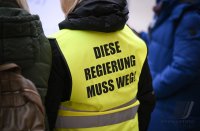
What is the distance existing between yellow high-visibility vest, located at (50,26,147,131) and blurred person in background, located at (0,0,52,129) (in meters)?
0.12

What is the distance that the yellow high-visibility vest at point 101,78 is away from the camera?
1.38 m

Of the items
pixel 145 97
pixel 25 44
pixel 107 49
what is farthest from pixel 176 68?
pixel 25 44

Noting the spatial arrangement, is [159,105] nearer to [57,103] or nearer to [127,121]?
[127,121]

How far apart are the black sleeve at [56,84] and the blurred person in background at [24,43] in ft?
0.18

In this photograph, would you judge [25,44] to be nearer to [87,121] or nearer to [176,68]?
[87,121]

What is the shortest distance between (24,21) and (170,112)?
1326 mm

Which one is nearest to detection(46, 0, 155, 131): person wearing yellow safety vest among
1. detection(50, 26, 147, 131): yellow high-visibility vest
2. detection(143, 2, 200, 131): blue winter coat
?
detection(50, 26, 147, 131): yellow high-visibility vest

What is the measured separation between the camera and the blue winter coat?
2.13 m

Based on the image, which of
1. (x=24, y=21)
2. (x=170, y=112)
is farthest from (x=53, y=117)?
(x=170, y=112)

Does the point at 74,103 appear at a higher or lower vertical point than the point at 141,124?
higher

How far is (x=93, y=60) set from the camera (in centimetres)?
142

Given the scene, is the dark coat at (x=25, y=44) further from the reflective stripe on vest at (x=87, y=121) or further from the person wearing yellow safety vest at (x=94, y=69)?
the reflective stripe on vest at (x=87, y=121)

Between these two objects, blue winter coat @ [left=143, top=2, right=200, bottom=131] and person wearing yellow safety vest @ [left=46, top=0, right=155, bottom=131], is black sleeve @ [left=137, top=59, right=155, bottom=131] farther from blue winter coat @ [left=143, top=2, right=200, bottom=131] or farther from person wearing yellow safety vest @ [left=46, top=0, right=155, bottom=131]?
blue winter coat @ [left=143, top=2, right=200, bottom=131]

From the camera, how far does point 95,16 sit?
1.38 m
